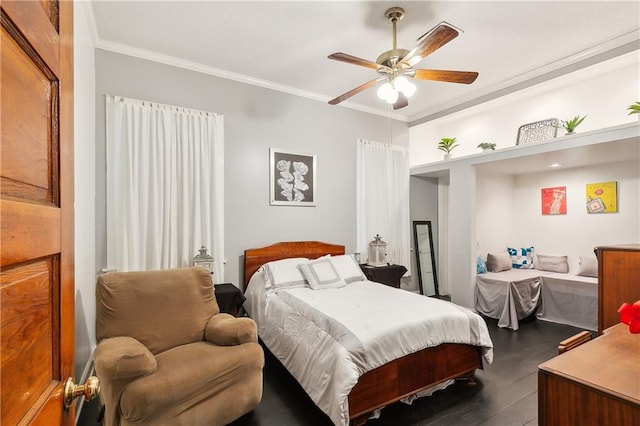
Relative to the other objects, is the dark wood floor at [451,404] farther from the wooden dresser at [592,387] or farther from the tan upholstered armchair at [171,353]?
the wooden dresser at [592,387]

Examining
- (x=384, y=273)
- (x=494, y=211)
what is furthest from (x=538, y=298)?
(x=384, y=273)

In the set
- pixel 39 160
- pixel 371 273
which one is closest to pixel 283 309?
pixel 371 273

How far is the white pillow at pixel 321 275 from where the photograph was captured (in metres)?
3.17

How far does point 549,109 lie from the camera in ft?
13.2

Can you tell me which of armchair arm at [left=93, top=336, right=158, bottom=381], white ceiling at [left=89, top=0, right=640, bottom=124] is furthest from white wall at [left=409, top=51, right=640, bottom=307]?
armchair arm at [left=93, top=336, right=158, bottom=381]

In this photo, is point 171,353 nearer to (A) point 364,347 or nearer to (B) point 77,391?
(A) point 364,347

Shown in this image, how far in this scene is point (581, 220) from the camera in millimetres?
4246

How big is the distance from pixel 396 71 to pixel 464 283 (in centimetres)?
309

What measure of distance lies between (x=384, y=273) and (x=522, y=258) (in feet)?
7.81

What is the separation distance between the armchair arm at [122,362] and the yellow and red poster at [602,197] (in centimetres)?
529

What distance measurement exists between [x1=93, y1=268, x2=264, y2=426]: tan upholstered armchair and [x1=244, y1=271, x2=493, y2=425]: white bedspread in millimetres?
371

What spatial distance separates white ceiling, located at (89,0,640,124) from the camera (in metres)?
2.42

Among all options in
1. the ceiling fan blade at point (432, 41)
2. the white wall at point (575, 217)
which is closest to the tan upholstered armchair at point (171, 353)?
the ceiling fan blade at point (432, 41)

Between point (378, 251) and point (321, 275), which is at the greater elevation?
point (378, 251)
